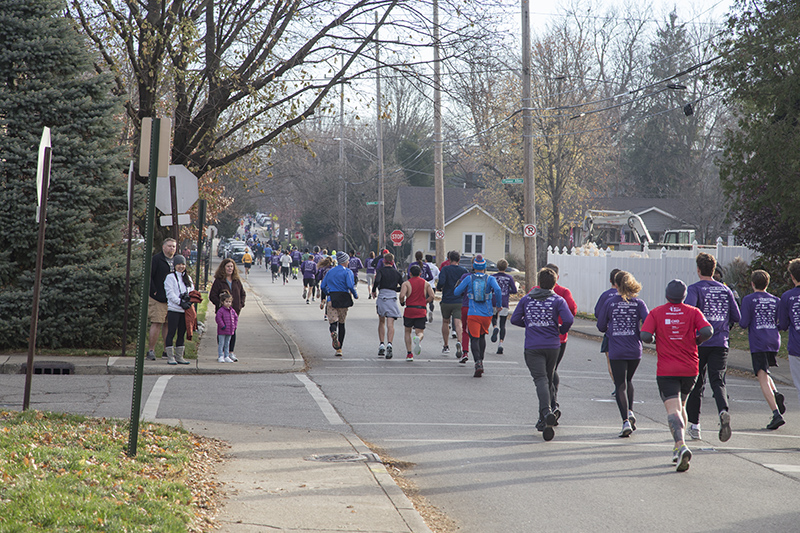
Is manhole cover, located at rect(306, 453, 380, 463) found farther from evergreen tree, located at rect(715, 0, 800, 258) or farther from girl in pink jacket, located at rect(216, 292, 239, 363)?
evergreen tree, located at rect(715, 0, 800, 258)

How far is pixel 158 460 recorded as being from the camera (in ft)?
21.8

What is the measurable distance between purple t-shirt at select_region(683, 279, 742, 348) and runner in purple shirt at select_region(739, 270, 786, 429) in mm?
400

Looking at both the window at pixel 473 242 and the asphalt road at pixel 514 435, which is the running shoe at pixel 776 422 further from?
the window at pixel 473 242

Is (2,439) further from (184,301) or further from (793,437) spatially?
(793,437)

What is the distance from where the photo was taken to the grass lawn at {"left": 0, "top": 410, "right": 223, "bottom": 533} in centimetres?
492

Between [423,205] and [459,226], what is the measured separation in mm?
4080

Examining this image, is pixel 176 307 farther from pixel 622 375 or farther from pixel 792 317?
pixel 792 317

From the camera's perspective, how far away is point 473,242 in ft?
217

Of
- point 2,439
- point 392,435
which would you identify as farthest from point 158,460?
point 392,435

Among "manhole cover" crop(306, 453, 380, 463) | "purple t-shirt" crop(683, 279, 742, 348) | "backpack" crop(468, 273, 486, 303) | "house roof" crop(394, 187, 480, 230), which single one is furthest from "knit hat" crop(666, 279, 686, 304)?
"house roof" crop(394, 187, 480, 230)

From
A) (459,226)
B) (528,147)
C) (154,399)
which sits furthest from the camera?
(459,226)

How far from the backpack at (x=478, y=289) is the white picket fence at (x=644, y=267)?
10.8m

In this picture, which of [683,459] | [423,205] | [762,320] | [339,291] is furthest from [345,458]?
[423,205]

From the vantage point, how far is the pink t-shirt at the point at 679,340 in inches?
304
